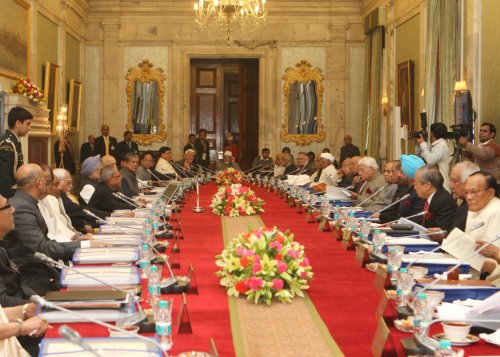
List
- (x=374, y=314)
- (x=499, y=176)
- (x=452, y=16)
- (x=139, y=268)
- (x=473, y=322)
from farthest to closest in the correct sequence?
(x=452, y=16)
(x=499, y=176)
(x=139, y=268)
(x=374, y=314)
(x=473, y=322)

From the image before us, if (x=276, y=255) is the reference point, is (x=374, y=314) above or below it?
below

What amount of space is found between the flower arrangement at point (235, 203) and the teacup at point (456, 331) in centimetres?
439

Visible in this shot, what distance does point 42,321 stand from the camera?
263 cm

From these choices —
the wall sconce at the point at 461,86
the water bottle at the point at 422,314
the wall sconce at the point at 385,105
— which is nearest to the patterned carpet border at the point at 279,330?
the water bottle at the point at 422,314

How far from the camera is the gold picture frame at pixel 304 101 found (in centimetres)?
1588

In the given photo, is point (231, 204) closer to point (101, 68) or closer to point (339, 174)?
point (339, 174)

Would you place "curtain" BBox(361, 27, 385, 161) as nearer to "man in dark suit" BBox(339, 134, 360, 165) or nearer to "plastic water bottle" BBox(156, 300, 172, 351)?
"man in dark suit" BBox(339, 134, 360, 165)

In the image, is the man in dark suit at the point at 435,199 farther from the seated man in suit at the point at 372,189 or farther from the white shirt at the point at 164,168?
the white shirt at the point at 164,168

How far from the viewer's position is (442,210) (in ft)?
17.5

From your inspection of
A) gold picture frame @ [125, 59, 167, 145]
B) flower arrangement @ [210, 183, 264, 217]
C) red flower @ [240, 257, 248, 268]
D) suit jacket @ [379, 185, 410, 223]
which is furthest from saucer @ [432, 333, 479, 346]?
gold picture frame @ [125, 59, 167, 145]

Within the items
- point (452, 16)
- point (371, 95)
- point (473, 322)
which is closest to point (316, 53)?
point (371, 95)

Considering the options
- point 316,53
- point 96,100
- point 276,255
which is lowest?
point 276,255

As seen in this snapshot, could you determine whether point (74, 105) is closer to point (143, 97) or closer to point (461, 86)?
Answer: point (143, 97)

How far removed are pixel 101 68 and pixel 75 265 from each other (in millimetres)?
12434
